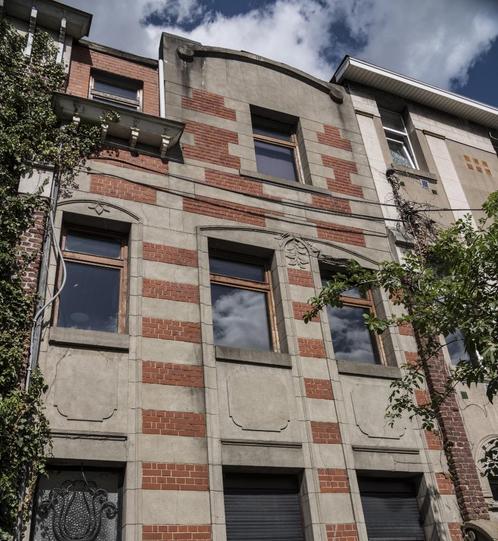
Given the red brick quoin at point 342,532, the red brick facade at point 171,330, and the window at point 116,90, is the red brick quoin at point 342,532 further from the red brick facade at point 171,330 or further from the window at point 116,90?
the window at point 116,90

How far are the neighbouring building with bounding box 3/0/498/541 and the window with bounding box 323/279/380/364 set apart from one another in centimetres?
4

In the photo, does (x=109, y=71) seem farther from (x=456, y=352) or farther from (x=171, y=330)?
(x=456, y=352)

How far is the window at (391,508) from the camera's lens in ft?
30.1

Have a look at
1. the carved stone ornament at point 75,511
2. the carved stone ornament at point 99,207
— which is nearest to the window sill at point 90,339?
the carved stone ornament at point 75,511

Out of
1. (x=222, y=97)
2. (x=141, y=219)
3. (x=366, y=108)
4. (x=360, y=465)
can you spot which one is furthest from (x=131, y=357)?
(x=366, y=108)

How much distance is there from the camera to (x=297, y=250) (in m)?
11.1

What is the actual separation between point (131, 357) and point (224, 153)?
16.5 feet

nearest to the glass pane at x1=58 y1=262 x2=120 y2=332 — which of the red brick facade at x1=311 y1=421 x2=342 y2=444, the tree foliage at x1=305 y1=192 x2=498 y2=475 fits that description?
the tree foliage at x1=305 y1=192 x2=498 y2=475

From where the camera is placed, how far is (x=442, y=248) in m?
9.04

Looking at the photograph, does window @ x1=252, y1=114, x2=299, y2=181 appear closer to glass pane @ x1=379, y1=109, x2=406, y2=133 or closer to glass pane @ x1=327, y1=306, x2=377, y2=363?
glass pane @ x1=379, y1=109, x2=406, y2=133

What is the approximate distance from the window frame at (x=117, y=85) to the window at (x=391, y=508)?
840 centimetres

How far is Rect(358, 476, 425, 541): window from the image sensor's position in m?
9.16

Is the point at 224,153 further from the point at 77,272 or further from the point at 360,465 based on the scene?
the point at 360,465

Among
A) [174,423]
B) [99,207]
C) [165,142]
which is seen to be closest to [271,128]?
[165,142]
